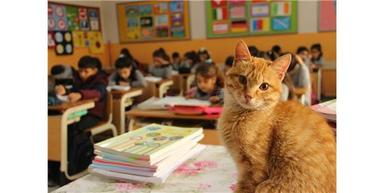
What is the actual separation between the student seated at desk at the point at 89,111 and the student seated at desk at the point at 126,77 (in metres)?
0.38

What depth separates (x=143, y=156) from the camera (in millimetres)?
786

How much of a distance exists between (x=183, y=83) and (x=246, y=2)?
1.80m

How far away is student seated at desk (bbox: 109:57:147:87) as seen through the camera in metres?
3.52

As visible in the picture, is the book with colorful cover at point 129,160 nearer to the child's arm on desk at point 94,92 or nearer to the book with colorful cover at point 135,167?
the book with colorful cover at point 135,167

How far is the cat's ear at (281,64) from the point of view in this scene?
0.61m

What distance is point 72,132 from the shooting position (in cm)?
255

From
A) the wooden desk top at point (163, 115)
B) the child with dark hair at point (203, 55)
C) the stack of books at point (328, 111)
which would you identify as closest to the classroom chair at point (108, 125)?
the wooden desk top at point (163, 115)

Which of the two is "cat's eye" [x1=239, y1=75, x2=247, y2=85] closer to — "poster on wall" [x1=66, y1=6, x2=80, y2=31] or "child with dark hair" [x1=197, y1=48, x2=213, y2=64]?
"child with dark hair" [x1=197, y1=48, x2=213, y2=64]

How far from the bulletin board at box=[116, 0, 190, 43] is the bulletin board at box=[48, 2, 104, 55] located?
0.45m

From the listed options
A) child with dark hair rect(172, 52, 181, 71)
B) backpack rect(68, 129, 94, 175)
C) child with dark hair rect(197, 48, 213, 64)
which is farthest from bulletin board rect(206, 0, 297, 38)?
backpack rect(68, 129, 94, 175)

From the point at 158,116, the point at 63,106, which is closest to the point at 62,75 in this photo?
the point at 63,106
